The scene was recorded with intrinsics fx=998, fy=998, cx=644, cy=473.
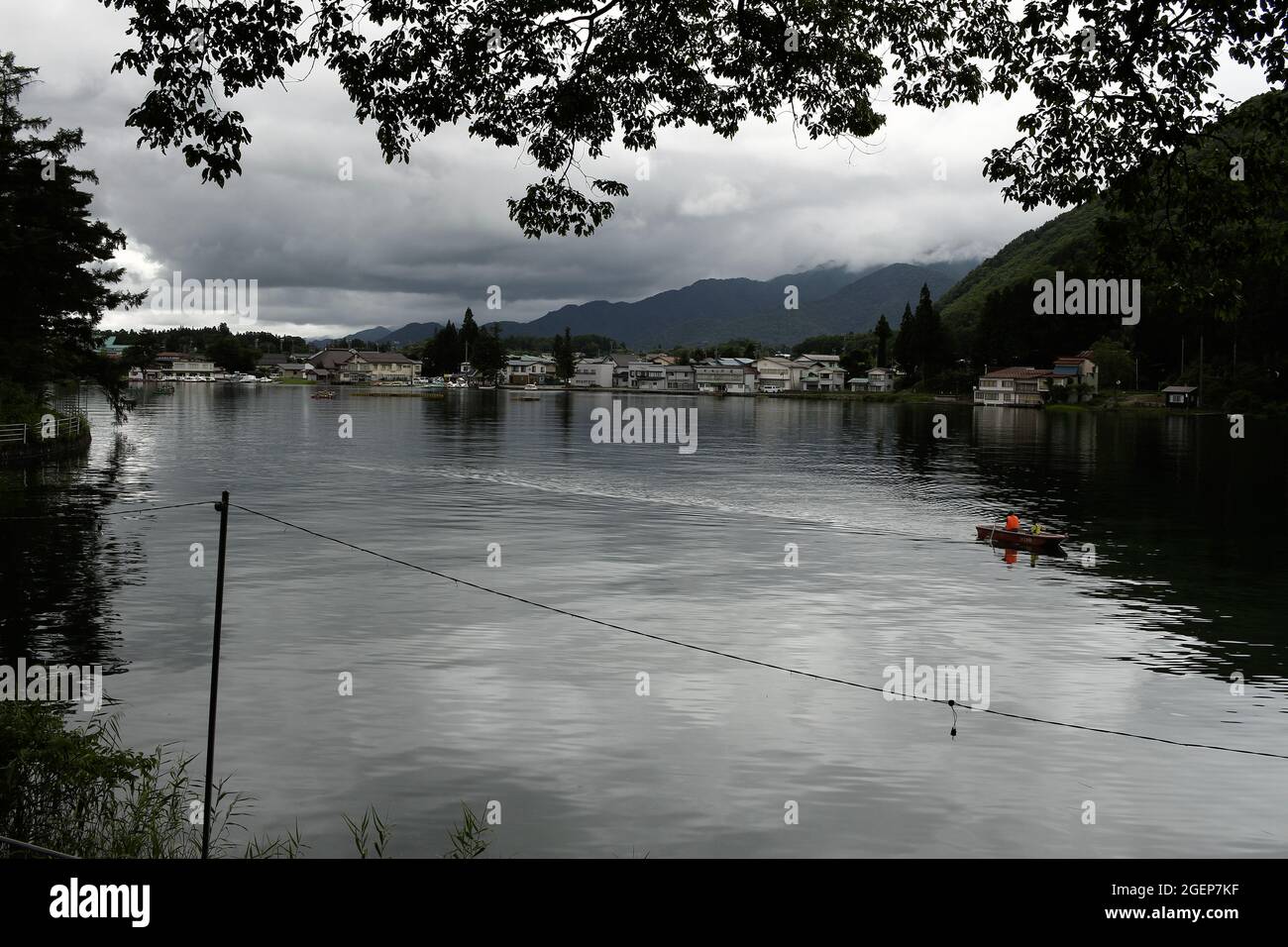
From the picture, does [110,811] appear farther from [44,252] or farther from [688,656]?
[44,252]

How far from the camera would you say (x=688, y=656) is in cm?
2711

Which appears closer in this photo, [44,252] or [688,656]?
[688,656]

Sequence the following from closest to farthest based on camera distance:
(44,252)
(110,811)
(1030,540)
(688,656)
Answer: (110,811), (688,656), (1030,540), (44,252)

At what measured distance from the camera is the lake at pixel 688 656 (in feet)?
55.5

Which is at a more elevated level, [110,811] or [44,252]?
[44,252]

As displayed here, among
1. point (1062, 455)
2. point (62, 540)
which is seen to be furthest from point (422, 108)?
point (1062, 455)

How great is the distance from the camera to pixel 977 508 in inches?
2395

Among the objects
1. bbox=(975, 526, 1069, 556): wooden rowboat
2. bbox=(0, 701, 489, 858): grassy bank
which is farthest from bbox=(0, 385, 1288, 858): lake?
bbox=(975, 526, 1069, 556): wooden rowboat

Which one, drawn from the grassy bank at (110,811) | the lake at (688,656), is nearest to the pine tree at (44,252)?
the lake at (688,656)

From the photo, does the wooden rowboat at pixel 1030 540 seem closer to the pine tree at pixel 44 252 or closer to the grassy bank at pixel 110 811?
the grassy bank at pixel 110 811

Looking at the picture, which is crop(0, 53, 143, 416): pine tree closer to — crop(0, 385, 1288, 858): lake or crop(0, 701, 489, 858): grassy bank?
crop(0, 385, 1288, 858): lake

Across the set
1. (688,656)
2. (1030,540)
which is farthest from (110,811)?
(1030,540)

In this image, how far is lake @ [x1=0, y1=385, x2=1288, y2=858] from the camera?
16906 millimetres
